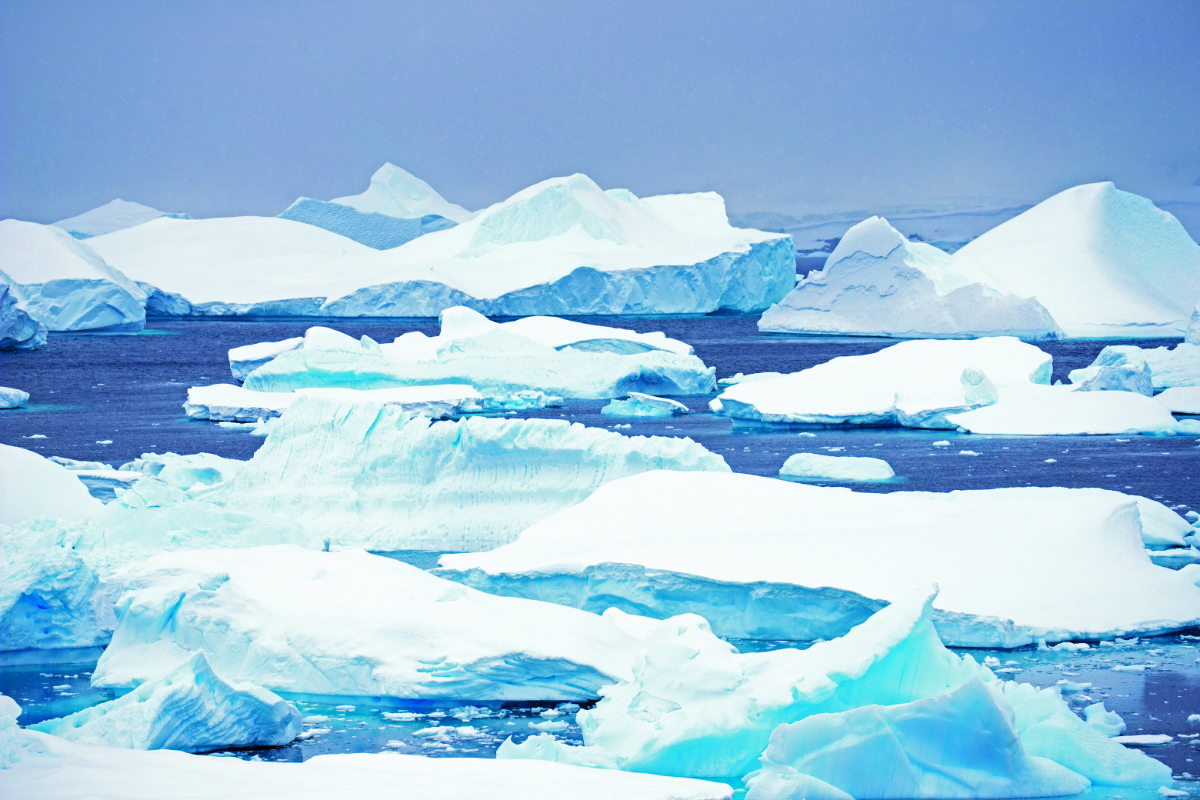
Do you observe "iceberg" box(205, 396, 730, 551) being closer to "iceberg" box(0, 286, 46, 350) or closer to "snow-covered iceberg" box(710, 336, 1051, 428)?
"snow-covered iceberg" box(710, 336, 1051, 428)

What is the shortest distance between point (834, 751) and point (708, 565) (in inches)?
88.6

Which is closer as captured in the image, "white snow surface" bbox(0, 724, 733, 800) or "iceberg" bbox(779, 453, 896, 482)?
"white snow surface" bbox(0, 724, 733, 800)

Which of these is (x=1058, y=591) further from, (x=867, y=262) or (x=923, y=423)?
(x=867, y=262)

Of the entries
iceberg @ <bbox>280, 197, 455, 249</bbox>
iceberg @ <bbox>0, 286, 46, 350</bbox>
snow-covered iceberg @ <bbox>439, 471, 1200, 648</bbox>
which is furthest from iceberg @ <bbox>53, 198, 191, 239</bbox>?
snow-covered iceberg @ <bbox>439, 471, 1200, 648</bbox>

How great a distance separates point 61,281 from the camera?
112 ft

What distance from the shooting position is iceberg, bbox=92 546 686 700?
16.5ft

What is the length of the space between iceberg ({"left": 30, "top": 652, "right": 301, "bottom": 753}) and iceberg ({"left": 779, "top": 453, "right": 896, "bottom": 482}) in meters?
7.06

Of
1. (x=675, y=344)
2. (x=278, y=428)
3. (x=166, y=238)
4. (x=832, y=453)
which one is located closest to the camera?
(x=278, y=428)

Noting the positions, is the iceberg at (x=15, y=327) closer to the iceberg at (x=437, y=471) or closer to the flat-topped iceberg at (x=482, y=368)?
the flat-topped iceberg at (x=482, y=368)

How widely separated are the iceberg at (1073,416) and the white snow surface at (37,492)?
9.90m

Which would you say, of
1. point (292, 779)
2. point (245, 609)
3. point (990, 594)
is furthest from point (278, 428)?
point (292, 779)

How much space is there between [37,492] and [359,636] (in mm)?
3153

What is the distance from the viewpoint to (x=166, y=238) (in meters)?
49.6

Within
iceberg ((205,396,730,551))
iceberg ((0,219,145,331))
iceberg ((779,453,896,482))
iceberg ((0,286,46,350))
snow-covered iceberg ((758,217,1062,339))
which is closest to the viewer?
iceberg ((205,396,730,551))
